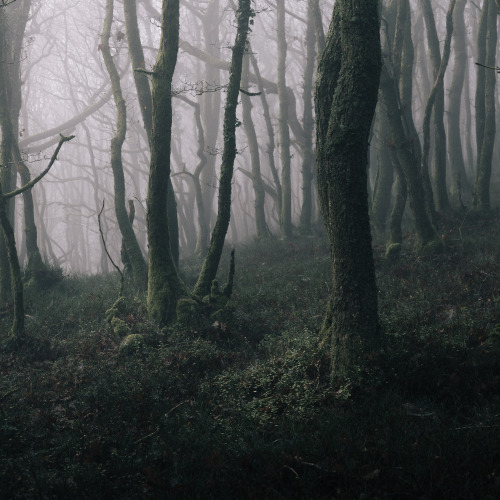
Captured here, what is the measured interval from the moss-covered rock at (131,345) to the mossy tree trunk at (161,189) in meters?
1.07

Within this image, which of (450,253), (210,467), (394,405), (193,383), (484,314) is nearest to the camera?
(210,467)

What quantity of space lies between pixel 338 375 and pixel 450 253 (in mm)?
6903

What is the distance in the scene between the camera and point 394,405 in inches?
188

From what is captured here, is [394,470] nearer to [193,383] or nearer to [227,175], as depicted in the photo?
[193,383]

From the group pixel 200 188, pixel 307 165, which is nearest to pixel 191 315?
pixel 307 165

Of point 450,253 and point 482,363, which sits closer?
point 482,363

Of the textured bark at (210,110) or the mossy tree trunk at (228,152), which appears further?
the textured bark at (210,110)

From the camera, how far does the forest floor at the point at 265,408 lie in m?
3.74

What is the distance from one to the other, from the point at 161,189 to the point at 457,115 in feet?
51.3

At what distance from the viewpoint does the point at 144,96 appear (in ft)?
41.1

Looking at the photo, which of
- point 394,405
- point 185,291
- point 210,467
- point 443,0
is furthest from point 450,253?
point 443,0

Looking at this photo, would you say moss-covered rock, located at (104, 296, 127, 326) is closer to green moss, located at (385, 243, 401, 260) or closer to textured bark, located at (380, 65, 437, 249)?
green moss, located at (385, 243, 401, 260)

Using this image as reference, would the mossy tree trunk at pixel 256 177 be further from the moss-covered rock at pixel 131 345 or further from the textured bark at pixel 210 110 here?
the moss-covered rock at pixel 131 345

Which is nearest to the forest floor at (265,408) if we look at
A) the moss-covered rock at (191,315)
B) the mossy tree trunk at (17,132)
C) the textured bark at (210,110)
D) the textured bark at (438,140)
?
the moss-covered rock at (191,315)
